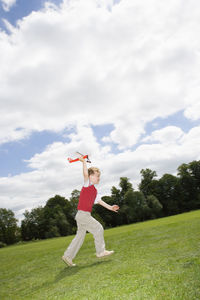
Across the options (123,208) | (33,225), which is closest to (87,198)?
(123,208)

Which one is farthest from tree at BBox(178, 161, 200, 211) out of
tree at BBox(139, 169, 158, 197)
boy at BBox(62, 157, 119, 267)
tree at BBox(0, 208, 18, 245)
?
boy at BBox(62, 157, 119, 267)

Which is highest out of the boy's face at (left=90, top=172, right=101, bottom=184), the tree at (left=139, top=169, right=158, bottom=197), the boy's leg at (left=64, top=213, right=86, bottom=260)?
the tree at (left=139, top=169, right=158, bottom=197)

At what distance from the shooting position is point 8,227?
77.6 meters

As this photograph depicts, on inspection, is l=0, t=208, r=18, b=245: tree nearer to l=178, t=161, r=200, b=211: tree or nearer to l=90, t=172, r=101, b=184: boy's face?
l=178, t=161, r=200, b=211: tree

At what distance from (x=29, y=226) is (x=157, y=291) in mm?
79670

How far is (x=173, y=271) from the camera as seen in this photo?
4.09 m

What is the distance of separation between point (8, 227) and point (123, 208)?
36.4 meters

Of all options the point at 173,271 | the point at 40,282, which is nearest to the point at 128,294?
the point at 173,271

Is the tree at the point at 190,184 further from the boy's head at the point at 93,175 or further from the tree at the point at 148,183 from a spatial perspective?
the boy's head at the point at 93,175

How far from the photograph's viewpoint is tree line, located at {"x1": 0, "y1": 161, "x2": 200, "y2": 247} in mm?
71062

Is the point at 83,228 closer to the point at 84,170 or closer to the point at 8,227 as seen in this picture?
the point at 84,170

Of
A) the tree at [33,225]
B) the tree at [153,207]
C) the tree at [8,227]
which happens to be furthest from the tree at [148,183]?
the tree at [8,227]

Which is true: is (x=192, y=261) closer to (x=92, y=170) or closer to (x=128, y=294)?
(x=128, y=294)

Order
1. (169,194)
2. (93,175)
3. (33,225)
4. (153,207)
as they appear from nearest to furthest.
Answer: (93,175) < (153,207) < (33,225) < (169,194)
